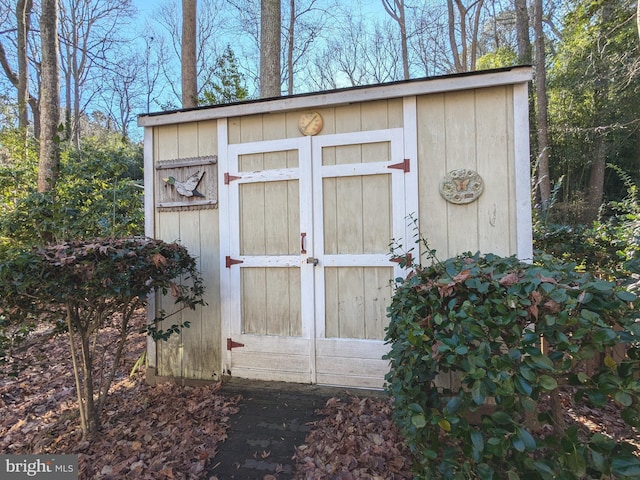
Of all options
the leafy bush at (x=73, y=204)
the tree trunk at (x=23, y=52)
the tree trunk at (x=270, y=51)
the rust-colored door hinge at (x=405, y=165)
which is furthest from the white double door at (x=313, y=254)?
the tree trunk at (x=23, y=52)

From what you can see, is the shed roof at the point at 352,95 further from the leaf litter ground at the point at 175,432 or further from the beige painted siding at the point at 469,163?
the leaf litter ground at the point at 175,432

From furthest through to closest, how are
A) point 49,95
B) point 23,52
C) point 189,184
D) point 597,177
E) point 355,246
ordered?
point 597,177 < point 23,52 < point 49,95 < point 189,184 < point 355,246

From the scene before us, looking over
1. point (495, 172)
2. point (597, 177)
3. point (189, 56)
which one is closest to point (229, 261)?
point (495, 172)

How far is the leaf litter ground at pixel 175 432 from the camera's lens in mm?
1952

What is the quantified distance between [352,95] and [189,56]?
4.82m

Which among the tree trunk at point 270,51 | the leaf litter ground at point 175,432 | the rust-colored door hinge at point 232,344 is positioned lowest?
the leaf litter ground at point 175,432

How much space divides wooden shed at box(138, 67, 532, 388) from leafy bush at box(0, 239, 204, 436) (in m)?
0.60

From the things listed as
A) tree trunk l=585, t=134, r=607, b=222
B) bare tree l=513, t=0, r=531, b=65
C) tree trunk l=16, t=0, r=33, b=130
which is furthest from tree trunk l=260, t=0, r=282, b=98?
tree trunk l=585, t=134, r=607, b=222

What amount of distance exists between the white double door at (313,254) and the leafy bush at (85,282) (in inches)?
25.8

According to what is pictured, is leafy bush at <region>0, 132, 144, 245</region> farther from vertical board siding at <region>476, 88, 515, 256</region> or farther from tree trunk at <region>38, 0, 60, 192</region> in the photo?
vertical board siding at <region>476, 88, 515, 256</region>

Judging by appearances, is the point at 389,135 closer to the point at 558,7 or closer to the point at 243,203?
the point at 243,203

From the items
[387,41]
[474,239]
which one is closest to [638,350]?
[474,239]

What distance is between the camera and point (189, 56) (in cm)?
612

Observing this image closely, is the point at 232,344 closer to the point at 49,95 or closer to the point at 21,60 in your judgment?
the point at 49,95
